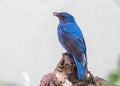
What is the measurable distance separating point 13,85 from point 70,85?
52.4 inches

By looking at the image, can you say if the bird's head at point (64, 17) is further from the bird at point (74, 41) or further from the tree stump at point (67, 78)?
the tree stump at point (67, 78)

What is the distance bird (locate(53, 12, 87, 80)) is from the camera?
242cm

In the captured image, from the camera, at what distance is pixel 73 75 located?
2.32 metres

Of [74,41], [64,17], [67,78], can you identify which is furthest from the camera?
[64,17]

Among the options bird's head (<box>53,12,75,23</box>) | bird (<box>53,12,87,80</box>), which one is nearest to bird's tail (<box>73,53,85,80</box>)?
bird (<box>53,12,87,80</box>)

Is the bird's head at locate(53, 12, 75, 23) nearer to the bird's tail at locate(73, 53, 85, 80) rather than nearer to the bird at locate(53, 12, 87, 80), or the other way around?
the bird at locate(53, 12, 87, 80)

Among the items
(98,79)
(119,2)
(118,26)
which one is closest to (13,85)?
(119,2)

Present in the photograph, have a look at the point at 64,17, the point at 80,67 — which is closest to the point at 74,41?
the point at 80,67

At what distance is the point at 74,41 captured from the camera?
266 cm

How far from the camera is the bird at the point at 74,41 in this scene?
95.4 inches

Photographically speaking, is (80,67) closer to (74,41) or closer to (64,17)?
(74,41)

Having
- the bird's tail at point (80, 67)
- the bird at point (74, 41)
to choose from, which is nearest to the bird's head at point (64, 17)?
the bird at point (74, 41)

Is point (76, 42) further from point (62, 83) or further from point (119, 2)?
point (119, 2)

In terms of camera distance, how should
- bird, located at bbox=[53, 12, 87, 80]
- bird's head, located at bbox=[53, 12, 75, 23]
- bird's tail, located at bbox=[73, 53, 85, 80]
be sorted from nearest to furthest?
bird's tail, located at bbox=[73, 53, 85, 80], bird, located at bbox=[53, 12, 87, 80], bird's head, located at bbox=[53, 12, 75, 23]
